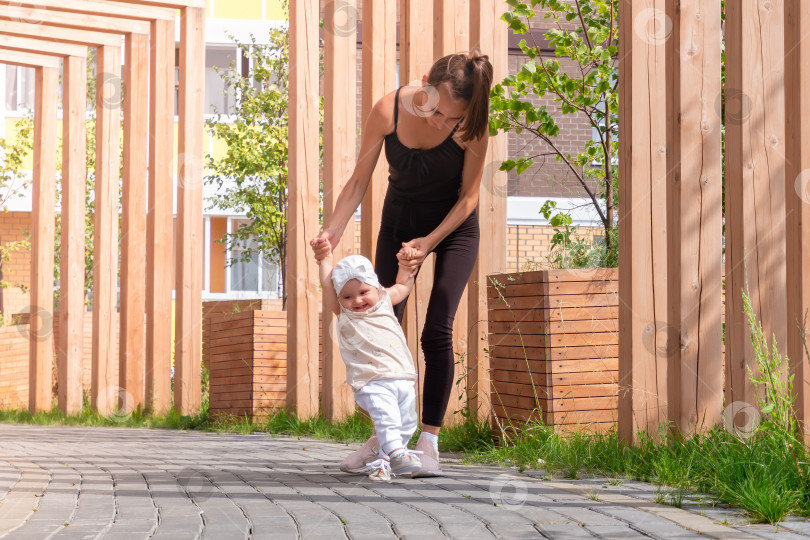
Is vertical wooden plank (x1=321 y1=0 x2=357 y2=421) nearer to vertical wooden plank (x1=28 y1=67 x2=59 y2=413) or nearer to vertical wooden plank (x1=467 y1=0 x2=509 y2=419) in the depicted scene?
vertical wooden plank (x1=467 y1=0 x2=509 y2=419)

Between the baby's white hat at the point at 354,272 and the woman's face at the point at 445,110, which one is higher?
the woman's face at the point at 445,110

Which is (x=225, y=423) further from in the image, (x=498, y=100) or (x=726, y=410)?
(x=726, y=410)

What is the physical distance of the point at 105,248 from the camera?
1119 cm

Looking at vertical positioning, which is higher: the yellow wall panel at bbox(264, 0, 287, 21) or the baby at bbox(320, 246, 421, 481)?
the yellow wall panel at bbox(264, 0, 287, 21)

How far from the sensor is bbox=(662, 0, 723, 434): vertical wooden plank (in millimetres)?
4246

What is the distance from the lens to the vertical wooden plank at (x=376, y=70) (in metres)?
7.11

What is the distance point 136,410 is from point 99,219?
2.08m

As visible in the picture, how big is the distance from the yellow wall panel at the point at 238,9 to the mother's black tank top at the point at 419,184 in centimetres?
1664
